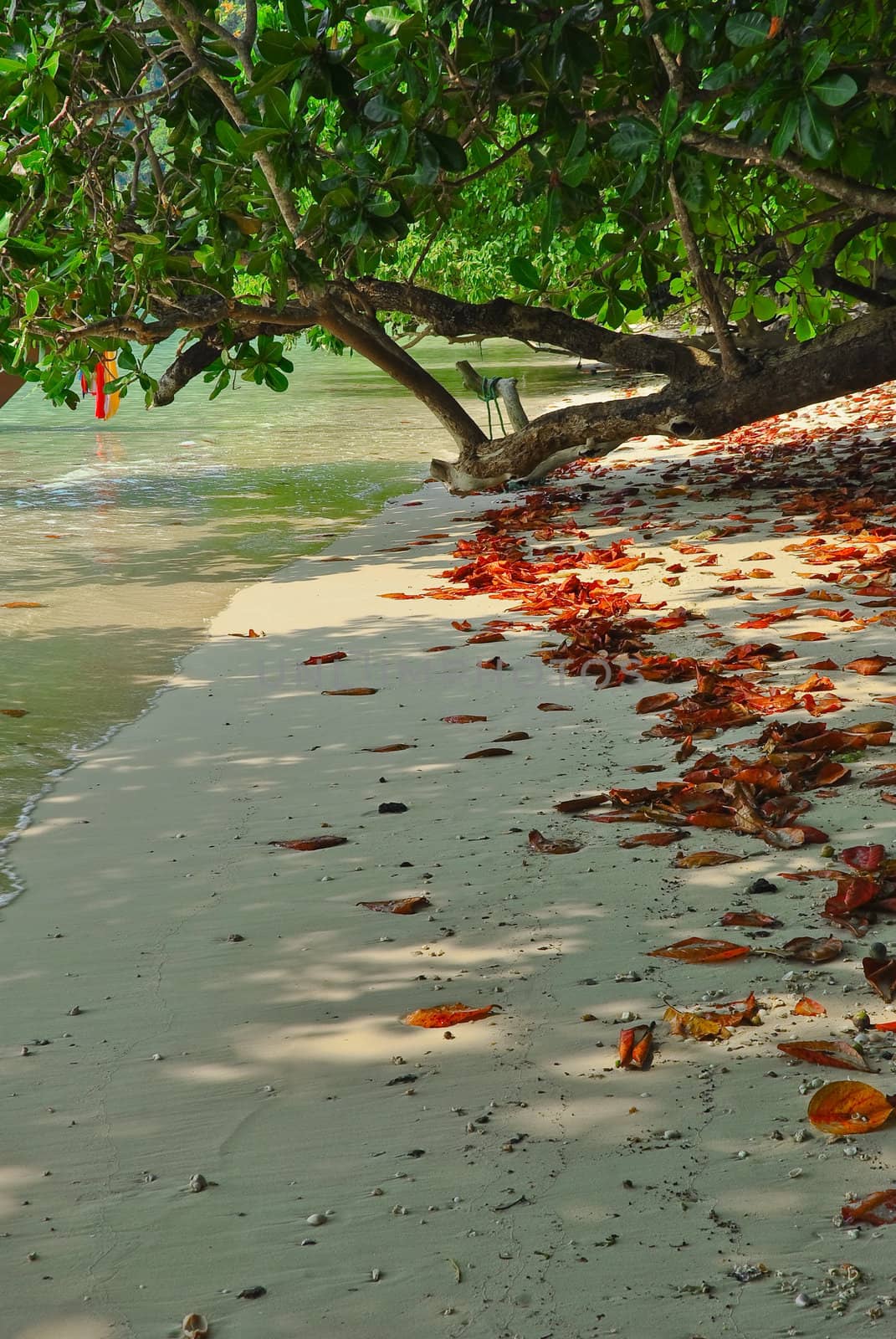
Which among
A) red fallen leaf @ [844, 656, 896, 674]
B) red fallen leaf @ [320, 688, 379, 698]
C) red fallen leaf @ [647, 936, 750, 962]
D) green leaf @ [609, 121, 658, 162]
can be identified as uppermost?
green leaf @ [609, 121, 658, 162]

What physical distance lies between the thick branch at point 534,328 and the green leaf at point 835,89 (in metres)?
5.15

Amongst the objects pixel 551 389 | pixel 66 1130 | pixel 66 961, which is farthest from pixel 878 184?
pixel 551 389

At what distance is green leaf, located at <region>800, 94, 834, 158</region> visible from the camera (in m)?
4.25

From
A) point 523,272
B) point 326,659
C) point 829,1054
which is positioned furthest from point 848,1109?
point 523,272

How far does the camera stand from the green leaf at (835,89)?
416 centimetres

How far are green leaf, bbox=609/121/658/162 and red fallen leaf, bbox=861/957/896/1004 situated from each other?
3.50 metres

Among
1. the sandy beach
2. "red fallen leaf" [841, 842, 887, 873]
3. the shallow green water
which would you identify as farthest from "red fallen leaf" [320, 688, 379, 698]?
"red fallen leaf" [841, 842, 887, 873]

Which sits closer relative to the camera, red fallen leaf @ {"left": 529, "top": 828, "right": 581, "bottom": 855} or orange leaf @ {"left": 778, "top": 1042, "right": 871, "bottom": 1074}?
orange leaf @ {"left": 778, "top": 1042, "right": 871, "bottom": 1074}

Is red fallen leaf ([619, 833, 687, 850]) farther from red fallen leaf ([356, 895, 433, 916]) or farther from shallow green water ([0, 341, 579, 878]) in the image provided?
shallow green water ([0, 341, 579, 878])

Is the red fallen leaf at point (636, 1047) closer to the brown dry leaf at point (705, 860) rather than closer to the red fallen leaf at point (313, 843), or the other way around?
the brown dry leaf at point (705, 860)

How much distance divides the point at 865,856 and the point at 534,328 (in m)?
7.36

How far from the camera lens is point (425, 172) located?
486cm

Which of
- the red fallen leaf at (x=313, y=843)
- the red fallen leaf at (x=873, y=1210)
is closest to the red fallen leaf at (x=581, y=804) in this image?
the red fallen leaf at (x=313, y=843)

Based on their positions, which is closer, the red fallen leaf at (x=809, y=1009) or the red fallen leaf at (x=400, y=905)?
the red fallen leaf at (x=809, y=1009)
